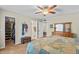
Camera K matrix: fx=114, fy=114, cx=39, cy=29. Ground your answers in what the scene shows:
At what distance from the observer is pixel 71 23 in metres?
1.75

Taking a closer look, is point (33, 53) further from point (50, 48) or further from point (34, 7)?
point (34, 7)

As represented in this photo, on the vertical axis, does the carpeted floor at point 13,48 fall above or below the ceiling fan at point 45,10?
below

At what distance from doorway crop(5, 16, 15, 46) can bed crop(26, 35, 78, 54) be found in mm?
289

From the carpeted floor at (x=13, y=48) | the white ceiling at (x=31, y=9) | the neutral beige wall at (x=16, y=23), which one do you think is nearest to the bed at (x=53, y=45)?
the carpeted floor at (x=13, y=48)

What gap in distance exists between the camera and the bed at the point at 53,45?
1.78 metres

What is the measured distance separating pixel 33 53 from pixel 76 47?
2.24 ft

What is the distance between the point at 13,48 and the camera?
1806 mm

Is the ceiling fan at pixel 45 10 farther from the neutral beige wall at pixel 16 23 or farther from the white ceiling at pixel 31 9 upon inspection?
the neutral beige wall at pixel 16 23

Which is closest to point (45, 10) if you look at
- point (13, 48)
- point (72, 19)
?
point (72, 19)

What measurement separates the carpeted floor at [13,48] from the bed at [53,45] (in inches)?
3.7

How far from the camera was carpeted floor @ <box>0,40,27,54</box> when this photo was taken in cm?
179

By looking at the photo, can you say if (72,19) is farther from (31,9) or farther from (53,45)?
(31,9)

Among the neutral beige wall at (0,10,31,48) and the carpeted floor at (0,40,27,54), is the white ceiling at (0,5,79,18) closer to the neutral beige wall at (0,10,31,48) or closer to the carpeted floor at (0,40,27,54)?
the neutral beige wall at (0,10,31,48)

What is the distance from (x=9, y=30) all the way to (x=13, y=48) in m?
0.29
